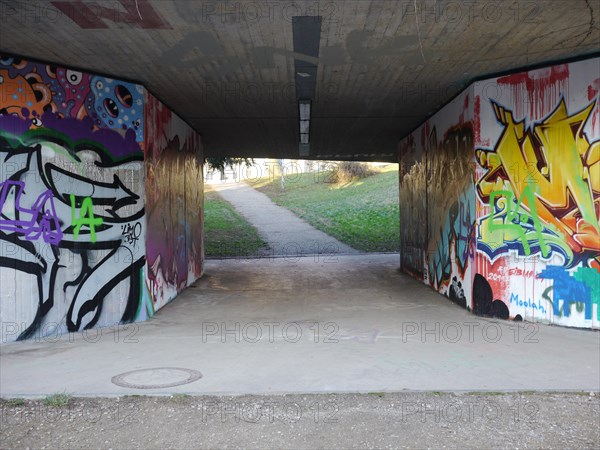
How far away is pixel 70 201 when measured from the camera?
7.62 meters

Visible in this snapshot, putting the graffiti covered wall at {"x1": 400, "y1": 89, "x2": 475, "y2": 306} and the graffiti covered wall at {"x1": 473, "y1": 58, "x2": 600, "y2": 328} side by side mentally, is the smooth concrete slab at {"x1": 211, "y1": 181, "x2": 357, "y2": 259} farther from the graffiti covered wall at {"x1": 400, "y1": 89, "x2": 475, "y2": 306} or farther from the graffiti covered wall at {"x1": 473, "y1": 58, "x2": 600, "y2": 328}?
the graffiti covered wall at {"x1": 473, "y1": 58, "x2": 600, "y2": 328}

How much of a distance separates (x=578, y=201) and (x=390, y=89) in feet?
11.8

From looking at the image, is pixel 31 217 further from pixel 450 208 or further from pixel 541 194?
pixel 541 194

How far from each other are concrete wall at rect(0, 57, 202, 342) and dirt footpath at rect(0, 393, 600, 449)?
2807 mm

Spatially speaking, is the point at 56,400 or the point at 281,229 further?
the point at 281,229

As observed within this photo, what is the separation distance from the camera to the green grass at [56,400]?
471cm

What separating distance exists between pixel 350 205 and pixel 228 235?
12.9 meters

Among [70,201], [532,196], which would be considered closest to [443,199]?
[532,196]

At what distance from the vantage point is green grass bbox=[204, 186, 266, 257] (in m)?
20.5

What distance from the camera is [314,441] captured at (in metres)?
4.07

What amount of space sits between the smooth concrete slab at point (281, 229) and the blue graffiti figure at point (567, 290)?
A: 478 inches

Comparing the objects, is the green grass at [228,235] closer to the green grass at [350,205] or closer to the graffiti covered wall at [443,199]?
the green grass at [350,205]

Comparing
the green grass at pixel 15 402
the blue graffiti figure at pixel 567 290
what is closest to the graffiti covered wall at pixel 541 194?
the blue graffiti figure at pixel 567 290

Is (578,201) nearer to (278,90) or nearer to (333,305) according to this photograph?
(333,305)
